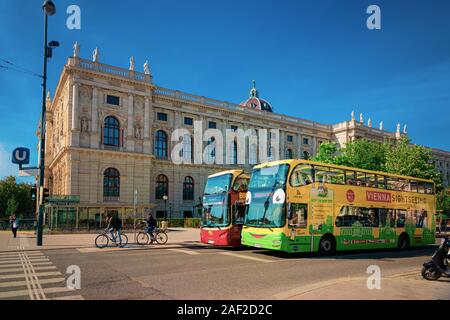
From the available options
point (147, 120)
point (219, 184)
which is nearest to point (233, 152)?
point (147, 120)

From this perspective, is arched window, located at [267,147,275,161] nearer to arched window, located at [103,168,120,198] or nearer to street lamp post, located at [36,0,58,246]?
arched window, located at [103,168,120,198]

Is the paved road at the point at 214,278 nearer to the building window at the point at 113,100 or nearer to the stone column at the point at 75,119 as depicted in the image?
the stone column at the point at 75,119

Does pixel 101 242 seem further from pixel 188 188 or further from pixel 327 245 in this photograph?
pixel 188 188

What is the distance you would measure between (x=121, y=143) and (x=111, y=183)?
5.24 meters

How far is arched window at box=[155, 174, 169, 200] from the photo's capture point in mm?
48781

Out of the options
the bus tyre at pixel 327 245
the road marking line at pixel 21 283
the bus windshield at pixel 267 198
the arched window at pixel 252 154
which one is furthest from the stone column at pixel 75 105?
the road marking line at pixel 21 283

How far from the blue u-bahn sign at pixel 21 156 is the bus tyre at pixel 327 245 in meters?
17.2

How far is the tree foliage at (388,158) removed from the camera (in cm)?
3658

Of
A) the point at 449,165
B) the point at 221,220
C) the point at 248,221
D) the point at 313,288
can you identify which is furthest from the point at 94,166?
the point at 449,165

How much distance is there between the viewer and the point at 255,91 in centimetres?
8431

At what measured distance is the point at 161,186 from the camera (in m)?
49.4

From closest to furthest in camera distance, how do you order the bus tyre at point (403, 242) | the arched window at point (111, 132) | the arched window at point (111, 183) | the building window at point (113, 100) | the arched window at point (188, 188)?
the bus tyre at point (403, 242), the arched window at point (111, 183), the arched window at point (111, 132), the building window at point (113, 100), the arched window at point (188, 188)

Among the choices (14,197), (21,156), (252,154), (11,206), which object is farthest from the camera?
(14,197)
